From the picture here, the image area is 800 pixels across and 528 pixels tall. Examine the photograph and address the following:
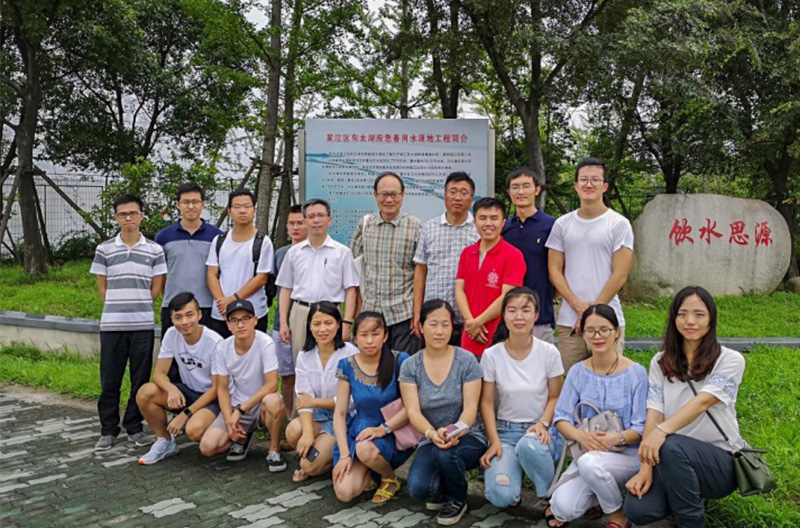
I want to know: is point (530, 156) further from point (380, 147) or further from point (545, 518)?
point (545, 518)

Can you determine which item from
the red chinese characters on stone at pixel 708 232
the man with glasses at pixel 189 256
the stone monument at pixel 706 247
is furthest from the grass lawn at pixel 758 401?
the red chinese characters on stone at pixel 708 232

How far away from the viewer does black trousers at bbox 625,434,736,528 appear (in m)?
2.88

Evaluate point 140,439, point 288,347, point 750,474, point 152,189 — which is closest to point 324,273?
point 288,347

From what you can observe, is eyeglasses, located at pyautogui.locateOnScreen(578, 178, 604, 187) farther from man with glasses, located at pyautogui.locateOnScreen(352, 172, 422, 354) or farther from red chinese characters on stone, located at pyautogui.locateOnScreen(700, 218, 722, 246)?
red chinese characters on stone, located at pyautogui.locateOnScreen(700, 218, 722, 246)

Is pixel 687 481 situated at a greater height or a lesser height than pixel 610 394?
lesser

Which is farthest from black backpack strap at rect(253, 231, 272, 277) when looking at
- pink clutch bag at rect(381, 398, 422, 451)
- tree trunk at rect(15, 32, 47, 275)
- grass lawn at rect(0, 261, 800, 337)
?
tree trunk at rect(15, 32, 47, 275)

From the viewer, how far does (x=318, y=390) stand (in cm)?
394

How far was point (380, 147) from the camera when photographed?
7105 mm

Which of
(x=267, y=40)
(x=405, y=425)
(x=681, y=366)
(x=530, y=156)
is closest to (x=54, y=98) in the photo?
(x=267, y=40)

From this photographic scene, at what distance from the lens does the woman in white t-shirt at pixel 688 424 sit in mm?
2896

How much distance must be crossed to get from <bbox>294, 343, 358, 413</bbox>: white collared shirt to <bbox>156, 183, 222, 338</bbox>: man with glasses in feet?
3.58

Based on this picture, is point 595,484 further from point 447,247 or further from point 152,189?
point 152,189

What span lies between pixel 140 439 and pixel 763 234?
8.16 metres

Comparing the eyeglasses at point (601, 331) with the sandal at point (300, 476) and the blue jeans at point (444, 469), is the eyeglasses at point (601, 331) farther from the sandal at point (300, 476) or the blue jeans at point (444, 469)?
the sandal at point (300, 476)
